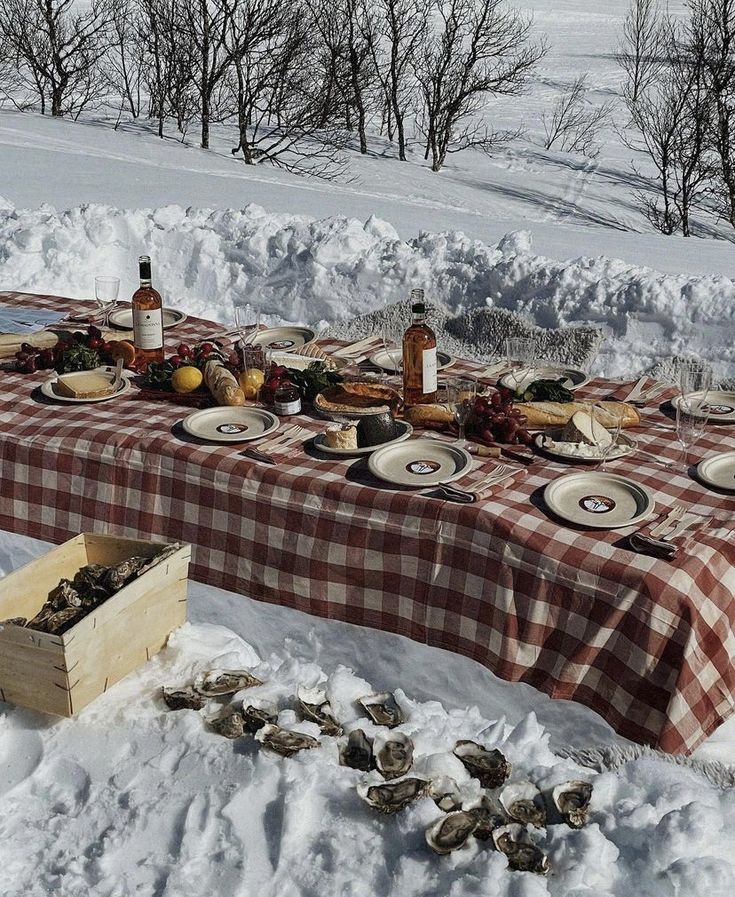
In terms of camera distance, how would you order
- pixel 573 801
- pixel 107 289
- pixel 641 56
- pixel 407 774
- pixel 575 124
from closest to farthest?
1. pixel 573 801
2. pixel 407 774
3. pixel 107 289
4. pixel 575 124
5. pixel 641 56

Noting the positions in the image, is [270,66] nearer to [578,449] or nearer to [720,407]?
[720,407]

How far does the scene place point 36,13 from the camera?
918 inches

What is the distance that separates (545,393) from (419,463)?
1.92 ft

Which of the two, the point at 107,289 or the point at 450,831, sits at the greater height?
the point at 107,289

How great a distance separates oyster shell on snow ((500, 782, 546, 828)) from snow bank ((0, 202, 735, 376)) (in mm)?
3478

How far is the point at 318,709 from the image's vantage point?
2094 millimetres

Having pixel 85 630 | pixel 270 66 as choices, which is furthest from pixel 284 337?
pixel 270 66

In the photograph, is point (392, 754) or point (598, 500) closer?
point (392, 754)

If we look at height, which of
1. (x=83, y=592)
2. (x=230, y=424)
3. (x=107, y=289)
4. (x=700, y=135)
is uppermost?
(x=700, y=135)

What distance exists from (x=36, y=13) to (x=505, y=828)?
85.2ft

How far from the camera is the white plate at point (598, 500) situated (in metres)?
2.21

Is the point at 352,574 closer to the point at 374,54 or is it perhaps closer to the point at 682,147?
the point at 682,147

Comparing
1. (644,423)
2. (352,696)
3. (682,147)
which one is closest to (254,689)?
(352,696)

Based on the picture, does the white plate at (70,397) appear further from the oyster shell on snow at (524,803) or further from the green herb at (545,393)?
the oyster shell on snow at (524,803)
